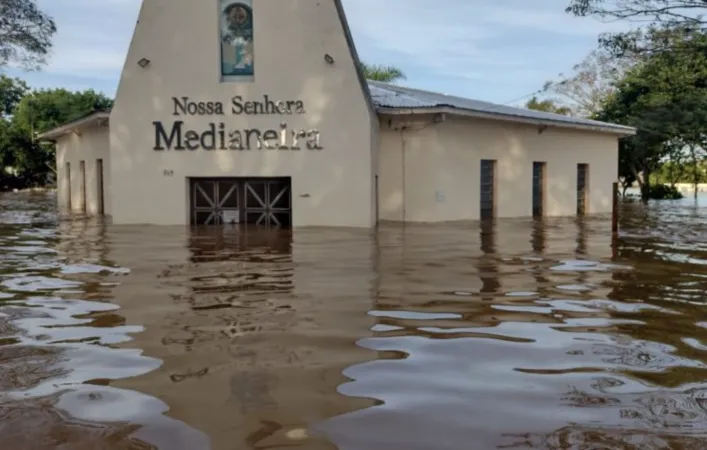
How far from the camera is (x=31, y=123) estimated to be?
5372 cm

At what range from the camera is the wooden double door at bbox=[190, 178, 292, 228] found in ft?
65.7

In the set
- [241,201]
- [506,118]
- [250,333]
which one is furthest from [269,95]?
[250,333]

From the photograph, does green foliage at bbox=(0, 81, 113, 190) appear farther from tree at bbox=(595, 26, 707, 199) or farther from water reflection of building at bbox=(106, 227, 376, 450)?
water reflection of building at bbox=(106, 227, 376, 450)

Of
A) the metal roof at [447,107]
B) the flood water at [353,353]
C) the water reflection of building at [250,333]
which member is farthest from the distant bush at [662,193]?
the water reflection of building at [250,333]

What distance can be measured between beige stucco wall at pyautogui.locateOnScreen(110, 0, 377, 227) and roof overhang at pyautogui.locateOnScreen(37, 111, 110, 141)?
169 inches

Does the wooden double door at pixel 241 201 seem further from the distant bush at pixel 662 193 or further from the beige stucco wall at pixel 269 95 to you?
the distant bush at pixel 662 193

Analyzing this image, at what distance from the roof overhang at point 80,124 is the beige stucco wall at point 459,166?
955 centimetres

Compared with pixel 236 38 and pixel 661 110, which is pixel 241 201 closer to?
pixel 236 38

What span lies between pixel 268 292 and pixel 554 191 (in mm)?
19442

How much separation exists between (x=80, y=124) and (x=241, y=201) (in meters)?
9.96

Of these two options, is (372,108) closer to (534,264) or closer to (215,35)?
(215,35)

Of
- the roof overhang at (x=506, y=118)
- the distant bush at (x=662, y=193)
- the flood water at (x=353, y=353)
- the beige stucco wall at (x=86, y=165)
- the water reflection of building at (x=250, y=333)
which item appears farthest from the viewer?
the distant bush at (x=662, y=193)

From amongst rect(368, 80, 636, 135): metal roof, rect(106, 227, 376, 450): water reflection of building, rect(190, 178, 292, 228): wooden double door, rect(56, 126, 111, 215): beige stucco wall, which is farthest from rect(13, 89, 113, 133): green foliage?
rect(106, 227, 376, 450): water reflection of building

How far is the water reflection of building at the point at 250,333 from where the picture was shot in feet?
14.6
